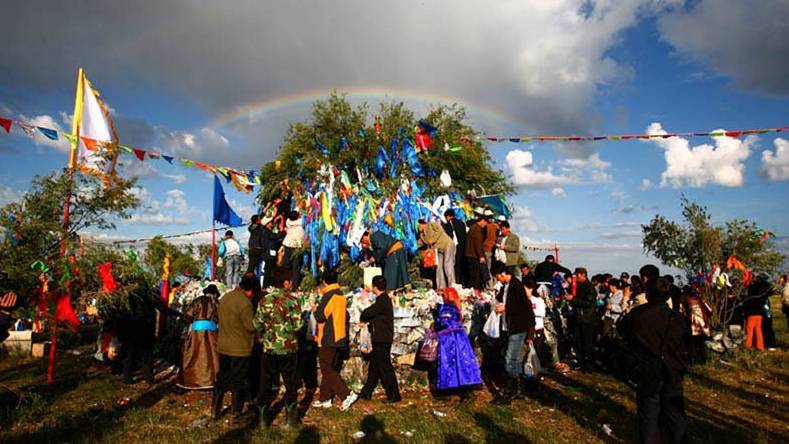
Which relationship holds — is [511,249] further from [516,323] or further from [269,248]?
[269,248]

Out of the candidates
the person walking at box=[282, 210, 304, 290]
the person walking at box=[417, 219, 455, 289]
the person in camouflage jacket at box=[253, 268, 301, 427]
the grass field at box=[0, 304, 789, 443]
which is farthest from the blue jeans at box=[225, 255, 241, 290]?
the person in camouflage jacket at box=[253, 268, 301, 427]

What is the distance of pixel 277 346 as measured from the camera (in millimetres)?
6289

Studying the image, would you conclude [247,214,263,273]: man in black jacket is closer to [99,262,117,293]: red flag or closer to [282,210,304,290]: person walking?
[282,210,304,290]: person walking

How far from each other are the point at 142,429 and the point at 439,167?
11.2 meters

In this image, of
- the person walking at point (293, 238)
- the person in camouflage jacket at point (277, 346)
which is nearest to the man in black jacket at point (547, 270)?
the person walking at point (293, 238)

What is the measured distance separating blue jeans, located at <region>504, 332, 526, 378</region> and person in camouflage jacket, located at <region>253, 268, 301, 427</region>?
327 centimetres

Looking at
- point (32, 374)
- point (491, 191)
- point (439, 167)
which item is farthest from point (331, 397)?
point (491, 191)

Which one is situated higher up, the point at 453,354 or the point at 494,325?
the point at 494,325

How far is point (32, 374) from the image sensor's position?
9609 mm

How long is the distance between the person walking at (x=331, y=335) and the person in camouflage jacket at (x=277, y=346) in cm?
61

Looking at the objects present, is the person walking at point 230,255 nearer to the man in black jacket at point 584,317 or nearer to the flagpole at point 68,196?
the flagpole at point 68,196

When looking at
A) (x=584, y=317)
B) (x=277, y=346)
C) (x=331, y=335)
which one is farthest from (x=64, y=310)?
(x=584, y=317)

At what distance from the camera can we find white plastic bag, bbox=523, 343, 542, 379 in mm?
8031

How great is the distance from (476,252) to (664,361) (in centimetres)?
649
